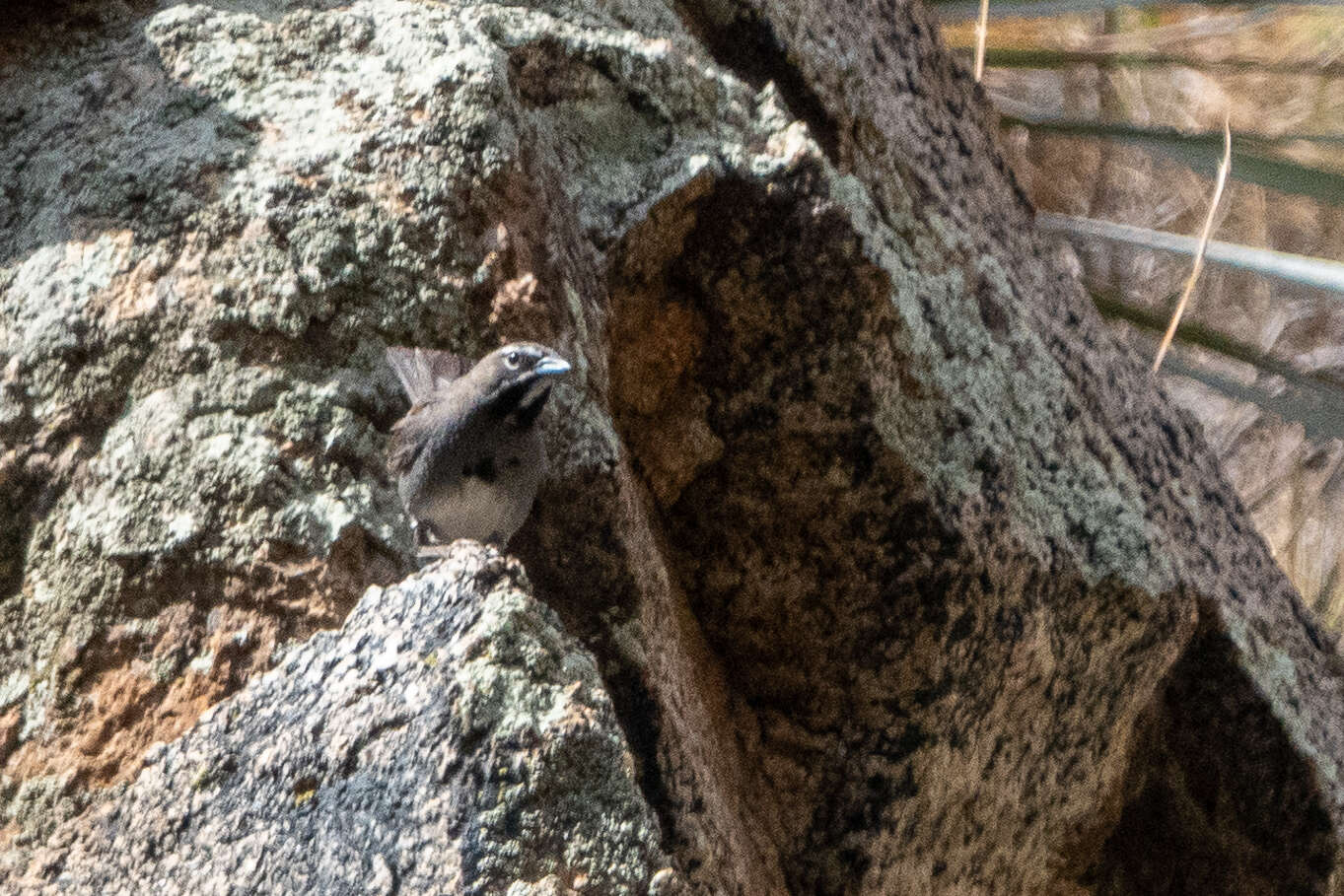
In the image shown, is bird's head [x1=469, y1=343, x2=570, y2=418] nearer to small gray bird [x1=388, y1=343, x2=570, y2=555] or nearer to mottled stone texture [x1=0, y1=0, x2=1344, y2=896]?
small gray bird [x1=388, y1=343, x2=570, y2=555]

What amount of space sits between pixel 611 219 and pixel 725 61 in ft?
2.28

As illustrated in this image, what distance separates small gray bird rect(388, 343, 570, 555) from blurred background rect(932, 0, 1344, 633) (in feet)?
7.74

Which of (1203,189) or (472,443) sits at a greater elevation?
(472,443)

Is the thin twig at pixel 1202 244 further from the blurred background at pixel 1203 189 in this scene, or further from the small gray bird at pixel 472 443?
the small gray bird at pixel 472 443

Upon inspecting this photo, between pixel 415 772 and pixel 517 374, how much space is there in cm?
79

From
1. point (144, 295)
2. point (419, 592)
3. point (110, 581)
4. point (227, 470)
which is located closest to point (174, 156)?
point (144, 295)

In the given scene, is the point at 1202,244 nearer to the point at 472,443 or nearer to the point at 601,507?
the point at 601,507

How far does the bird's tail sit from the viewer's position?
214 centimetres

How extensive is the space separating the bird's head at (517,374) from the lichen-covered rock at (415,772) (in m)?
0.46

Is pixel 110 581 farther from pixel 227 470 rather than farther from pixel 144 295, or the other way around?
pixel 144 295

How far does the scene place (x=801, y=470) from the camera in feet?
8.66

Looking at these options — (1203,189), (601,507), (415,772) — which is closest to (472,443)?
(601,507)

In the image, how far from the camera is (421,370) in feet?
7.08

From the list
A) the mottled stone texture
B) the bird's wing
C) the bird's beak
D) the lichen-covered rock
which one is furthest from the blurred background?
the lichen-covered rock
